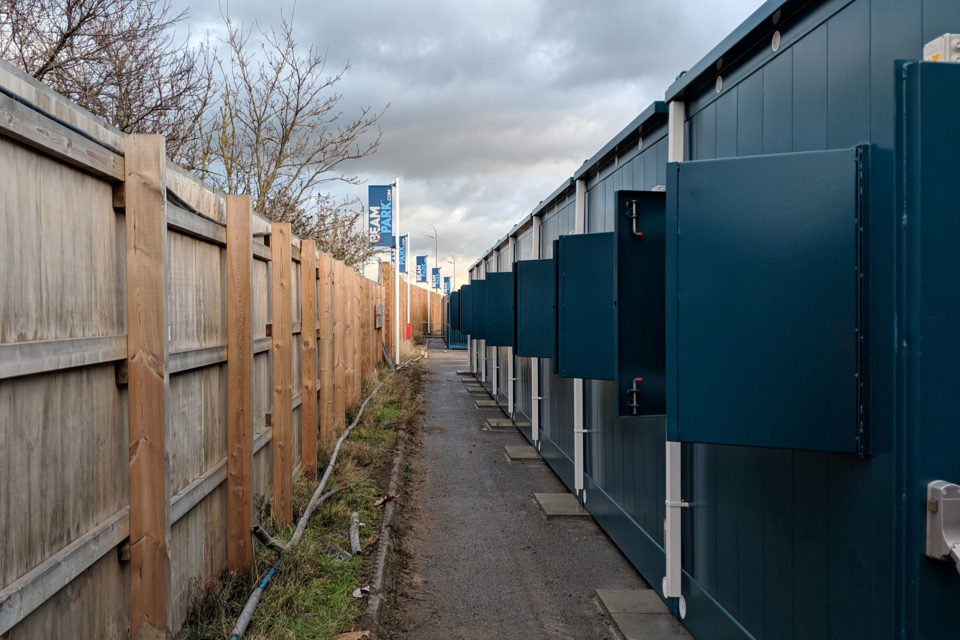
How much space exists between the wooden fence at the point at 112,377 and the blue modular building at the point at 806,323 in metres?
2.17

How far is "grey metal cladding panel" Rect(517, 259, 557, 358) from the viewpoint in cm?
789

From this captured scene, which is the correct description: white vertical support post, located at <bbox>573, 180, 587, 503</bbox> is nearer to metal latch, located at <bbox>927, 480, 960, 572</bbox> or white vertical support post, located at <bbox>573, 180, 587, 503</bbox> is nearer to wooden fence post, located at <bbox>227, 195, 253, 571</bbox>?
wooden fence post, located at <bbox>227, 195, 253, 571</bbox>

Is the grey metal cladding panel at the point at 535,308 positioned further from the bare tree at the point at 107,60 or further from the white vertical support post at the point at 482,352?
the white vertical support post at the point at 482,352

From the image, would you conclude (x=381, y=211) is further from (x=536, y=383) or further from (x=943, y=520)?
(x=943, y=520)

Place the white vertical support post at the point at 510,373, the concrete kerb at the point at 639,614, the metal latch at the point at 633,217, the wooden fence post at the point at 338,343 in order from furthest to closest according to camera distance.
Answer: the white vertical support post at the point at 510,373 < the wooden fence post at the point at 338,343 < the concrete kerb at the point at 639,614 < the metal latch at the point at 633,217

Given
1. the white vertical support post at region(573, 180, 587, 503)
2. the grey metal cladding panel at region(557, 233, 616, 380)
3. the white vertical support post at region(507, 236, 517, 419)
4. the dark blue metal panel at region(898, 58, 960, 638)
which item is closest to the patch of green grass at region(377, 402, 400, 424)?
the white vertical support post at region(507, 236, 517, 419)

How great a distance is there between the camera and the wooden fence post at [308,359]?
748cm

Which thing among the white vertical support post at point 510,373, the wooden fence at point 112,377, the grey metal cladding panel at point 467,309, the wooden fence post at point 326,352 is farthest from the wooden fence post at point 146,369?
the grey metal cladding panel at point 467,309

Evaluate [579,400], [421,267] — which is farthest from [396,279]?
[421,267]

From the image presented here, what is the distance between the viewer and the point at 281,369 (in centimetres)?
589

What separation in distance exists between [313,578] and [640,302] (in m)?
2.86

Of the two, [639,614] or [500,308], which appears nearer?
[639,614]

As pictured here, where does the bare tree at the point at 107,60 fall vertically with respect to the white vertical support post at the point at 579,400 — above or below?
above

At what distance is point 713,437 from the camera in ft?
10.1
